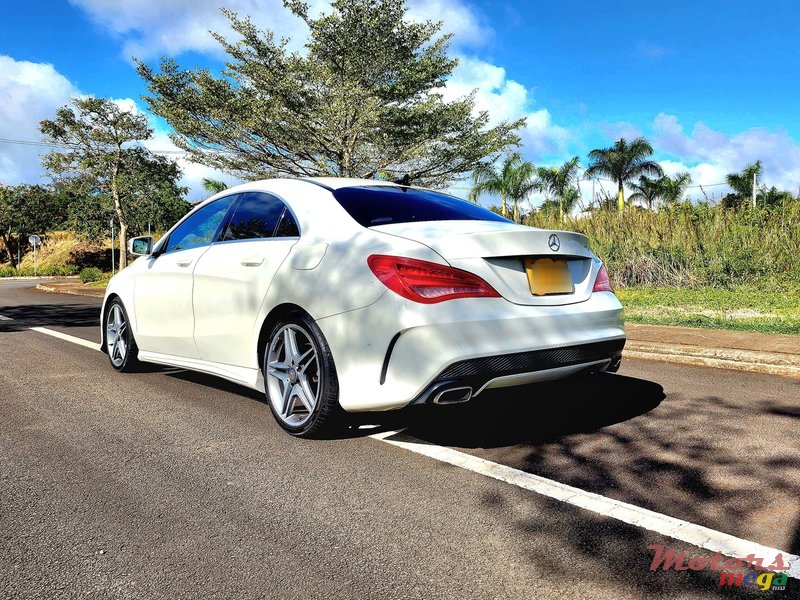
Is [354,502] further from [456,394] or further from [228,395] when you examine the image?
[228,395]

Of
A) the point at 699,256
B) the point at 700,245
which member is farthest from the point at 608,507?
the point at 700,245

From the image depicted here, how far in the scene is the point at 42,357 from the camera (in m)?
7.18

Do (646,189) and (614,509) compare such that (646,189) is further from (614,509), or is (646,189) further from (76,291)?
(614,509)

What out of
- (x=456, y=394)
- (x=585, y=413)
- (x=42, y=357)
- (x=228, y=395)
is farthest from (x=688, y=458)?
(x=42, y=357)

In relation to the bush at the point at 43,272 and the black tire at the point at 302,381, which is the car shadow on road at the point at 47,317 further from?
the bush at the point at 43,272

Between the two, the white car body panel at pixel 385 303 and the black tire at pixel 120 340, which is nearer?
the white car body panel at pixel 385 303

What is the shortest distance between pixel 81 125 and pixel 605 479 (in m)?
36.0

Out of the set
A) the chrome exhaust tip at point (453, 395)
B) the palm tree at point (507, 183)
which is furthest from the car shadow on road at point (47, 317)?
the palm tree at point (507, 183)

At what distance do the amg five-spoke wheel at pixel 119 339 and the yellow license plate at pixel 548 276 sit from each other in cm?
393

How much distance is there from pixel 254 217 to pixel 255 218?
2 centimetres

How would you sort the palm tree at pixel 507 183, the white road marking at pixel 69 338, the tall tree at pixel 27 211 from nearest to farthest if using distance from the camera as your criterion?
1. the white road marking at pixel 69 338
2. the palm tree at pixel 507 183
3. the tall tree at pixel 27 211

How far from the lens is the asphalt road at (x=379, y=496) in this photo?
225 centimetres

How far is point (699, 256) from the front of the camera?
1337 cm

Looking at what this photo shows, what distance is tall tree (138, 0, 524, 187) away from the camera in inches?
960
